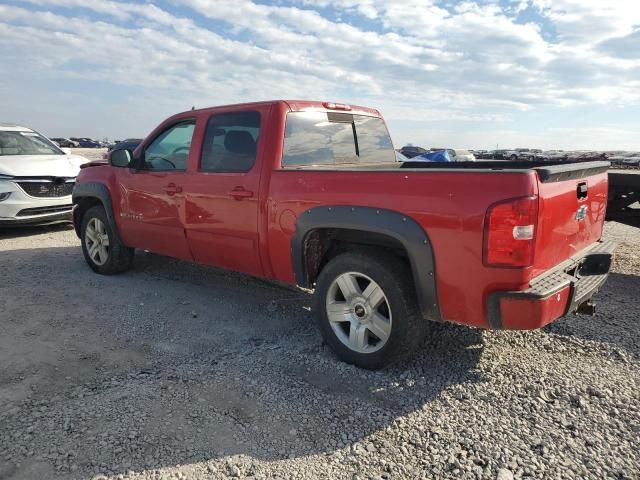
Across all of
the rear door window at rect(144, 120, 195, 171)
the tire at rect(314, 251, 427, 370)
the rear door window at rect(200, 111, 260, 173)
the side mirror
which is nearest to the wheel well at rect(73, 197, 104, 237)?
the side mirror

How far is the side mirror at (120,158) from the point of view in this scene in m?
5.17

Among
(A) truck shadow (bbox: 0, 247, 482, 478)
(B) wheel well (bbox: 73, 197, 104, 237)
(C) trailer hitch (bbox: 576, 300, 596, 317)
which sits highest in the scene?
(B) wheel well (bbox: 73, 197, 104, 237)

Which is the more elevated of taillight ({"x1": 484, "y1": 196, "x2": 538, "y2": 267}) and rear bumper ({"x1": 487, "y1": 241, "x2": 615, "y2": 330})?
taillight ({"x1": 484, "y1": 196, "x2": 538, "y2": 267})

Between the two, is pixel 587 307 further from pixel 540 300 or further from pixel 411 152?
pixel 411 152

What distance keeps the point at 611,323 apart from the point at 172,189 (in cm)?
416

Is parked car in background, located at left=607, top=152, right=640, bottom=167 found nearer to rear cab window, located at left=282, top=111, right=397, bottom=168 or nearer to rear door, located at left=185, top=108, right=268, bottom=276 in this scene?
rear cab window, located at left=282, top=111, right=397, bottom=168

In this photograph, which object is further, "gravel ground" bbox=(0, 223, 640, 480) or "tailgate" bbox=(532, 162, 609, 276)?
"tailgate" bbox=(532, 162, 609, 276)

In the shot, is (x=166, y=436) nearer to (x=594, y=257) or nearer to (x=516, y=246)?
(x=516, y=246)

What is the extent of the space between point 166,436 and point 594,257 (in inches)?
119

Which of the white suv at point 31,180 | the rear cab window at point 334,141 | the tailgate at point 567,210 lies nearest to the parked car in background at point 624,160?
the rear cab window at point 334,141

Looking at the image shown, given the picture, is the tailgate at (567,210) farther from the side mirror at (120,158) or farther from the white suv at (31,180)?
the white suv at (31,180)

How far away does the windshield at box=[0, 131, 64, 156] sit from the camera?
28.7ft

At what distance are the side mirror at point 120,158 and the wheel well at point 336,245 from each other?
97.8 inches

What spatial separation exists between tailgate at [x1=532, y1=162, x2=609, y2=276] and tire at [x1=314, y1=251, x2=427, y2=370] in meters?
0.84
